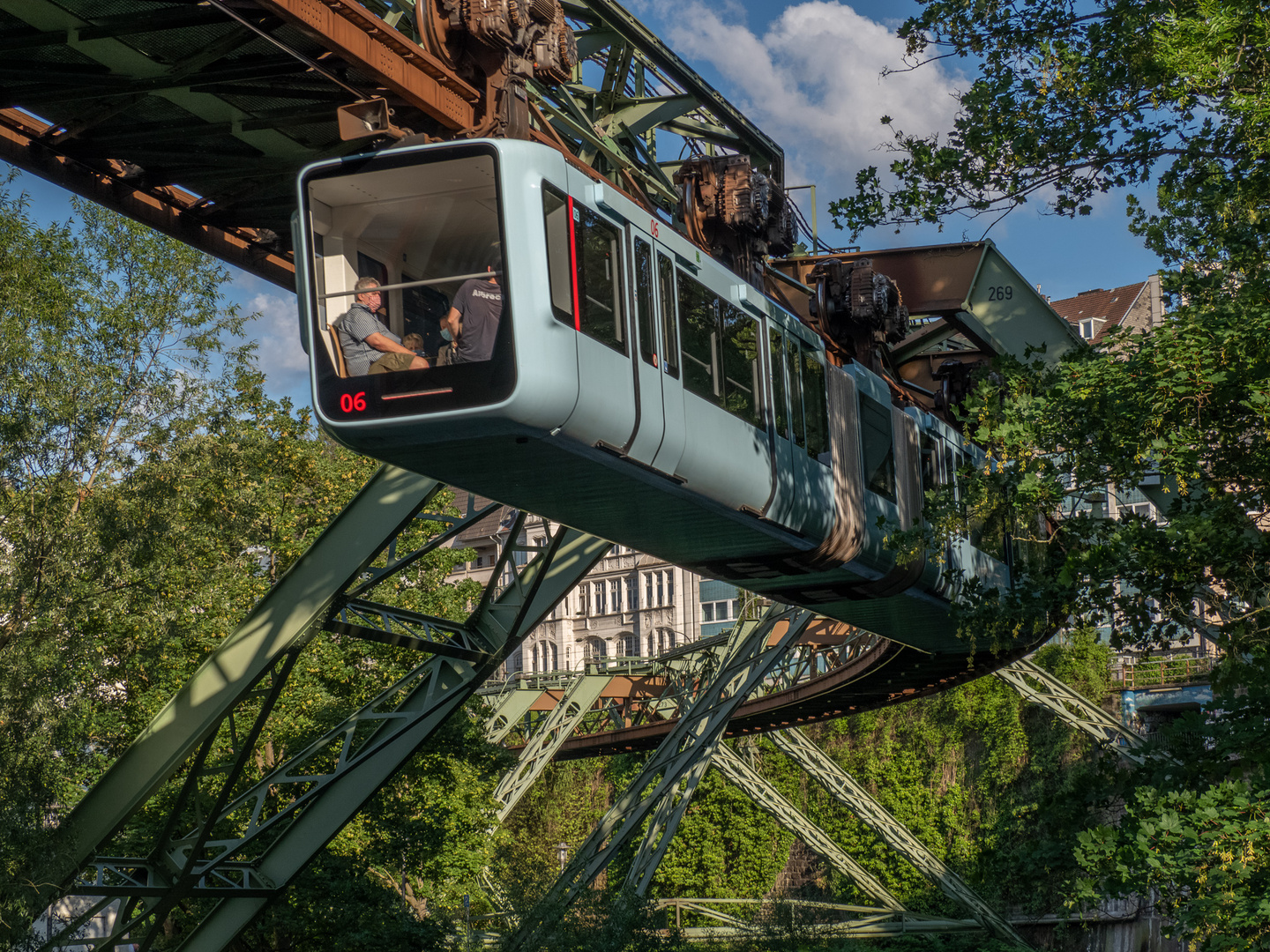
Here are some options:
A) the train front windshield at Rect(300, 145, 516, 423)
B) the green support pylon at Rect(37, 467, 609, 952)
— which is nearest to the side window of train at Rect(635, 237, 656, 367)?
the train front windshield at Rect(300, 145, 516, 423)

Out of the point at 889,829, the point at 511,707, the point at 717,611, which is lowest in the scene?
the point at 889,829

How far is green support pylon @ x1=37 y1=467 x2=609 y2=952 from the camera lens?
539 inches

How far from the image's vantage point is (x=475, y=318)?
26.9 ft

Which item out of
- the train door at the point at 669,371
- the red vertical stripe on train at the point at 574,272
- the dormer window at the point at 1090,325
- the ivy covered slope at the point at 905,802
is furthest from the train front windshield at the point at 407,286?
the dormer window at the point at 1090,325

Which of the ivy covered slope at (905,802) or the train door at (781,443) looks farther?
the ivy covered slope at (905,802)

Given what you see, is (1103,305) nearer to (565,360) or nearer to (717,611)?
(717,611)

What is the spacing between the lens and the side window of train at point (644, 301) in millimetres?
9195

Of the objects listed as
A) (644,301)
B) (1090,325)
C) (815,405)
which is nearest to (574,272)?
(644,301)

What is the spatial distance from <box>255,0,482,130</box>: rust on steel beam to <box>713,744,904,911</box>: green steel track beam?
2781 centimetres

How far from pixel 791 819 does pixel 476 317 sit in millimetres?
30087

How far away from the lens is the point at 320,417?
27.9 feet

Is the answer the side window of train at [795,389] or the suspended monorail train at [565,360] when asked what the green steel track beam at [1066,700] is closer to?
the side window of train at [795,389]

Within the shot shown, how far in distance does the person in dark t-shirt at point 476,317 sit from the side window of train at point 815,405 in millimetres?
4302

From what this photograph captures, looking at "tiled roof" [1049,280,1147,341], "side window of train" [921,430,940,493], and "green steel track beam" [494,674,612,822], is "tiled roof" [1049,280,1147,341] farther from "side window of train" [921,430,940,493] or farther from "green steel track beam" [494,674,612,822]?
"side window of train" [921,430,940,493]
